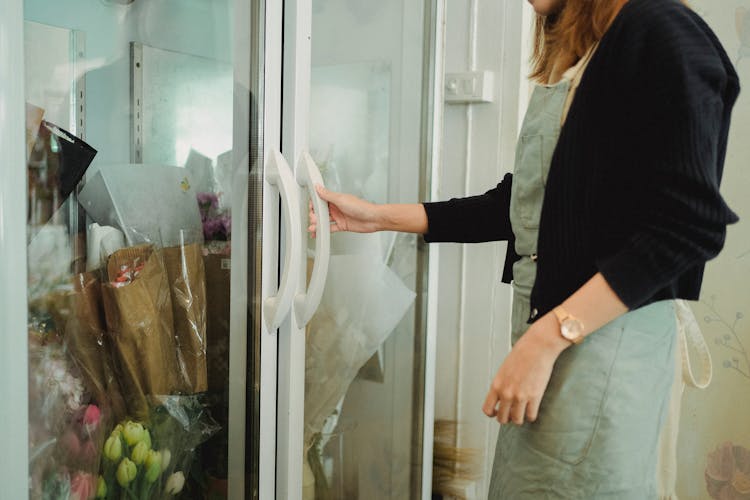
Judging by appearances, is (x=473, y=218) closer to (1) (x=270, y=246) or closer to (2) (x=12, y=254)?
(1) (x=270, y=246)

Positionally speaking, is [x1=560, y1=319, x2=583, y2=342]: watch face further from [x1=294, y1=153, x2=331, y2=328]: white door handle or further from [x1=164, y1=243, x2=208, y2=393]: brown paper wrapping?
[x1=164, y1=243, x2=208, y2=393]: brown paper wrapping

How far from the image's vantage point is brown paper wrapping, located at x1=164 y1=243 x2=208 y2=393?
114cm

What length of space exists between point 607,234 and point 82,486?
0.81m

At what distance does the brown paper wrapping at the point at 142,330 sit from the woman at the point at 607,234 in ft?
1.78

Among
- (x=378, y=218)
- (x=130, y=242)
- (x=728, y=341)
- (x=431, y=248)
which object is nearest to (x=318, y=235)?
(x=378, y=218)

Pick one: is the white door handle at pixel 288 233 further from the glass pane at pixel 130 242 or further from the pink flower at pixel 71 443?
the pink flower at pixel 71 443

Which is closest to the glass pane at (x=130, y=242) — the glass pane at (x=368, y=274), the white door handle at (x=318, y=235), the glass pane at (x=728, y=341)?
the white door handle at (x=318, y=235)

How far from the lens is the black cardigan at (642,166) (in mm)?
759

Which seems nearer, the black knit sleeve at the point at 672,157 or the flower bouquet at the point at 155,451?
the black knit sleeve at the point at 672,157

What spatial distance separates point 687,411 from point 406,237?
2.63ft

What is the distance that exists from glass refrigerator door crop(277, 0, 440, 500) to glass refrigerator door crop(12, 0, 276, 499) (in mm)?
64

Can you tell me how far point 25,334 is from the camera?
835 millimetres

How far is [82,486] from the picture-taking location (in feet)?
3.32

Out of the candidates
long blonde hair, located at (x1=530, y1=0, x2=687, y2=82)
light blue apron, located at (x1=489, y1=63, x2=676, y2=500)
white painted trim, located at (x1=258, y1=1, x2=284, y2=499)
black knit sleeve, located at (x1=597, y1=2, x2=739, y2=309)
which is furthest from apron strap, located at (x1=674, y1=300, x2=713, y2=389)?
white painted trim, located at (x1=258, y1=1, x2=284, y2=499)
